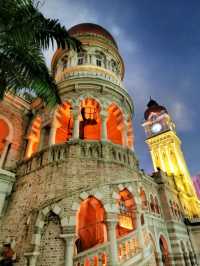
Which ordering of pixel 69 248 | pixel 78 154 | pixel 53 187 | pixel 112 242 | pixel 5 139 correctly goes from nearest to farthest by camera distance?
1. pixel 69 248
2. pixel 112 242
3. pixel 53 187
4. pixel 78 154
5. pixel 5 139

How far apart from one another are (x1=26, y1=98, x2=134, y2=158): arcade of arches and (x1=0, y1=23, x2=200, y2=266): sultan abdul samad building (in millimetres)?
64

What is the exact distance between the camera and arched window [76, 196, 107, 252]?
10.0 meters

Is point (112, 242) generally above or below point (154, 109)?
below

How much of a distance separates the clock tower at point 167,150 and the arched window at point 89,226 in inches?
582

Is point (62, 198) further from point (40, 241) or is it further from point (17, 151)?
point (17, 151)

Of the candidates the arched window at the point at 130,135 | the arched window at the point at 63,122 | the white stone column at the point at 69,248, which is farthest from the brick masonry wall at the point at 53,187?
the arched window at the point at 130,135

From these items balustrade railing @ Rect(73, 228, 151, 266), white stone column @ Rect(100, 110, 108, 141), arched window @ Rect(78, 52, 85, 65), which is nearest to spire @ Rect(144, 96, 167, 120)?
arched window @ Rect(78, 52, 85, 65)

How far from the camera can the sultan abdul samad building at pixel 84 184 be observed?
283 inches

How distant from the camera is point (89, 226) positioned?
10.5 m

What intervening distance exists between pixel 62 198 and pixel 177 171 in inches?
918

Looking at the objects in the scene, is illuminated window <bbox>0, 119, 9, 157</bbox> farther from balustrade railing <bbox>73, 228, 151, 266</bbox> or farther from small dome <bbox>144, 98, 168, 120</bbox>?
small dome <bbox>144, 98, 168, 120</bbox>

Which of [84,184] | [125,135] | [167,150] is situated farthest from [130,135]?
[167,150]

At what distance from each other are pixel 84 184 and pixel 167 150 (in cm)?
2475

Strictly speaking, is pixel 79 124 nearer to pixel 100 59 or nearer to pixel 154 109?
pixel 100 59
